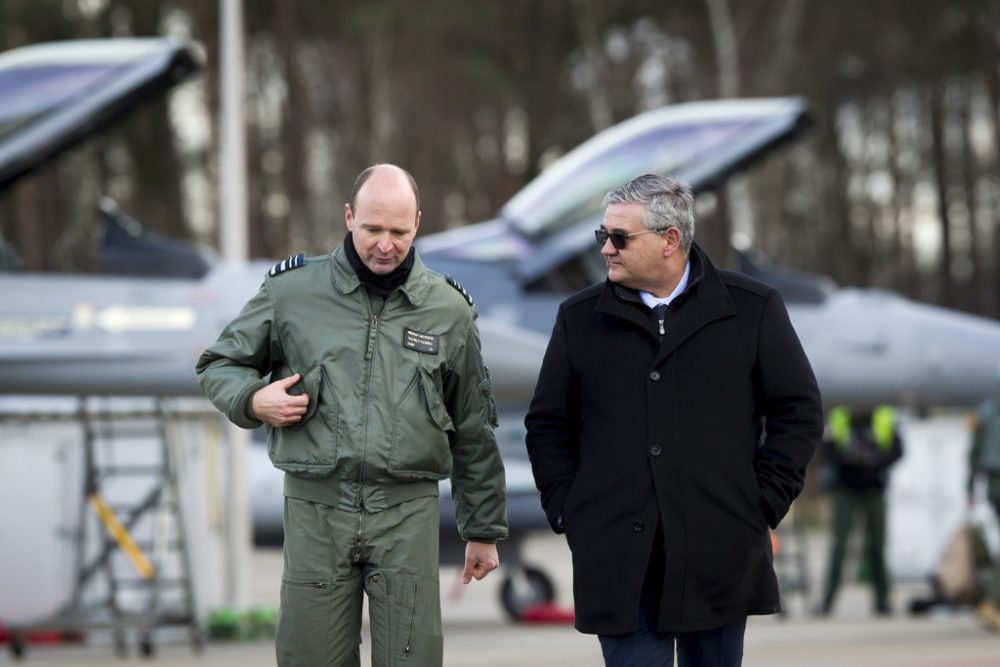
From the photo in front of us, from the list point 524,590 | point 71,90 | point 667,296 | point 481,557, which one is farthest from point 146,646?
point 667,296

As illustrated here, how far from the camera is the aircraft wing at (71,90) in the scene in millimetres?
12039

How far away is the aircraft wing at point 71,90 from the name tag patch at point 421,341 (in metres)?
8.03

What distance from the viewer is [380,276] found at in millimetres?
4504

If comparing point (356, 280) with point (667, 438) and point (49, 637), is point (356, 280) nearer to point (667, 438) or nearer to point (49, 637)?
point (667, 438)

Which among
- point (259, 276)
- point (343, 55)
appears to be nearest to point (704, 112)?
point (259, 276)

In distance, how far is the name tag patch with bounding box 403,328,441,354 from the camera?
4.50m

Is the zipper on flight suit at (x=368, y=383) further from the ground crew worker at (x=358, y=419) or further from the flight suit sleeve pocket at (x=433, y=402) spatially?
the flight suit sleeve pocket at (x=433, y=402)

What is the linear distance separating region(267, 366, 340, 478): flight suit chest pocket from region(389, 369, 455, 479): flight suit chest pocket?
15cm

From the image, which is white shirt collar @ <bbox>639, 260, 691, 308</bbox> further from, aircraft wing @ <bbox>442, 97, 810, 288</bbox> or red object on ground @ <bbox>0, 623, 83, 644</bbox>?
aircraft wing @ <bbox>442, 97, 810, 288</bbox>

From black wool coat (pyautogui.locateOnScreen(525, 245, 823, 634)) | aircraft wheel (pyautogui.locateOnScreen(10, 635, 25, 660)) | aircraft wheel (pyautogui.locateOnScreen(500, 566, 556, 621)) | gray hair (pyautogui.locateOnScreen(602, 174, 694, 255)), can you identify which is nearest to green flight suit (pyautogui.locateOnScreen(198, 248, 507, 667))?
black wool coat (pyautogui.locateOnScreen(525, 245, 823, 634))

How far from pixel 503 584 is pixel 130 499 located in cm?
348

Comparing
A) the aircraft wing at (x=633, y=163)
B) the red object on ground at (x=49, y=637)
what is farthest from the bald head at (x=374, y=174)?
the aircraft wing at (x=633, y=163)

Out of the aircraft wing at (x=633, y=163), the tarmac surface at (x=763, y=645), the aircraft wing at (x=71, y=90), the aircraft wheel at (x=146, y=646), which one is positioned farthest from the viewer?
the aircraft wing at (x=633, y=163)

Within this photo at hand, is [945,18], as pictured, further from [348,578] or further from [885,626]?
[348,578]
